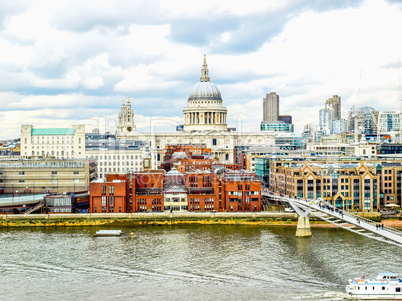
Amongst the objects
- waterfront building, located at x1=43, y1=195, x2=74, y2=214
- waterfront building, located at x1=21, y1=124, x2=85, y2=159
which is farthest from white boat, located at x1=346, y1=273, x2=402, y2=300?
waterfront building, located at x1=21, y1=124, x2=85, y2=159

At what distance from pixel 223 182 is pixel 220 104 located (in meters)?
64.5

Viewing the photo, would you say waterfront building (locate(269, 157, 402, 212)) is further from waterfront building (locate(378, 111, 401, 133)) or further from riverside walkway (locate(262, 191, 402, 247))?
waterfront building (locate(378, 111, 401, 133))

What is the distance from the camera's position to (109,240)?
40938 millimetres

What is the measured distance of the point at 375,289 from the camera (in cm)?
2855

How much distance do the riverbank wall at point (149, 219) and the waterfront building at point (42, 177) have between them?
26.0 ft

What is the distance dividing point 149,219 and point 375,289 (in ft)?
74.2

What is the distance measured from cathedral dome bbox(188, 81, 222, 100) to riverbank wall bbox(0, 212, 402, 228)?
6662 cm

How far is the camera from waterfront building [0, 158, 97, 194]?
5559 cm

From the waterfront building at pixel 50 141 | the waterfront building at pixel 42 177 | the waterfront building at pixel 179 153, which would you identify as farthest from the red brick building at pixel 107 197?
the waterfront building at pixel 50 141

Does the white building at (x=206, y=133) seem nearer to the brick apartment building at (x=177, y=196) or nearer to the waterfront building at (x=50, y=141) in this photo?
the waterfront building at (x=50, y=141)

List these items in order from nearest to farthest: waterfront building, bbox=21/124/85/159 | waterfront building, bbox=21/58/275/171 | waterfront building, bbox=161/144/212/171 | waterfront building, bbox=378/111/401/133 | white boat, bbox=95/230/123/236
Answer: white boat, bbox=95/230/123/236
waterfront building, bbox=21/58/275/171
waterfront building, bbox=161/144/212/171
waterfront building, bbox=21/124/85/159
waterfront building, bbox=378/111/401/133

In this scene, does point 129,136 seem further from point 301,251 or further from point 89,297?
point 89,297

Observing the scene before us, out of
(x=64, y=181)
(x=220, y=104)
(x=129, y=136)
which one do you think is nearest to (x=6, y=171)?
(x=64, y=181)

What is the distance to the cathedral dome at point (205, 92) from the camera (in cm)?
11331
